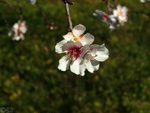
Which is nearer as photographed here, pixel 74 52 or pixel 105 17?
pixel 74 52

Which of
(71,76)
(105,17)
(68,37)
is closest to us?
(68,37)

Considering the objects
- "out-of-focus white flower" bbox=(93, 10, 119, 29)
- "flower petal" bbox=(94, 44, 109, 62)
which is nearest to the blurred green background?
"out-of-focus white flower" bbox=(93, 10, 119, 29)

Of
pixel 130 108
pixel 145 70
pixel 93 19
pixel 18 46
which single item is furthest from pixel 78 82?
pixel 93 19

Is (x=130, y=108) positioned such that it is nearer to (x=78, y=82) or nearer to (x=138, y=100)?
(x=138, y=100)

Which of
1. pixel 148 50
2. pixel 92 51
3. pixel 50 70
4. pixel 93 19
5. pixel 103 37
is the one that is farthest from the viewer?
pixel 93 19

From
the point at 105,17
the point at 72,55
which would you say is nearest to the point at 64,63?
the point at 72,55

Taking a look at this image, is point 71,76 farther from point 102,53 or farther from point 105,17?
point 102,53
